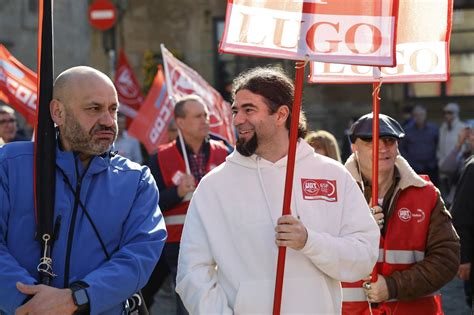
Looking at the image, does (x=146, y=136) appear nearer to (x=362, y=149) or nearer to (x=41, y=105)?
(x=362, y=149)

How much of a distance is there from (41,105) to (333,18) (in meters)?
1.38

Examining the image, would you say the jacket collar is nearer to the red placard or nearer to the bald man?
the bald man

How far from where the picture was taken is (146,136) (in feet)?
36.7

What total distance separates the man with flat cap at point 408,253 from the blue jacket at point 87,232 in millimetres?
1494

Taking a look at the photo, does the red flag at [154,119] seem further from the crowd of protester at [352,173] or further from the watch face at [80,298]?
the watch face at [80,298]

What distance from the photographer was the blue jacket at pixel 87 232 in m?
4.21

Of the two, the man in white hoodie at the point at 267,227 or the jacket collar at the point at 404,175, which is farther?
the jacket collar at the point at 404,175

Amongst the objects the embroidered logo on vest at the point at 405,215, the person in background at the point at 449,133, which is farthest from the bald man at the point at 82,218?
the person in background at the point at 449,133

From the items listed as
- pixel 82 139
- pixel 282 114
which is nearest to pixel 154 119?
pixel 282 114

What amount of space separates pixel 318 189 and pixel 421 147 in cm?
1292

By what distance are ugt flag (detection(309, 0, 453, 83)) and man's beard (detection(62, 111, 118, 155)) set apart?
1.69 meters

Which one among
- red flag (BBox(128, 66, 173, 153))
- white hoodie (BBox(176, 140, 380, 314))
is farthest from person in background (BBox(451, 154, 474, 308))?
red flag (BBox(128, 66, 173, 153))

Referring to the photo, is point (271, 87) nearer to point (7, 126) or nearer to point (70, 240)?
point (70, 240)

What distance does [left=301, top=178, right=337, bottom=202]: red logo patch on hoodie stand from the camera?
14.7 feet
